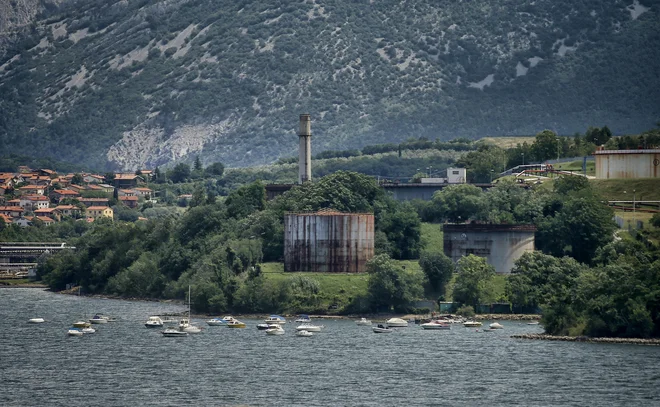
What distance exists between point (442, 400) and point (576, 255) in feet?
241

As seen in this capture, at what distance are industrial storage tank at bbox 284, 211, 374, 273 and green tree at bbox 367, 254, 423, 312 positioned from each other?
12.6 metres

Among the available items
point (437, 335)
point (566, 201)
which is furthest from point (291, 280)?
point (566, 201)

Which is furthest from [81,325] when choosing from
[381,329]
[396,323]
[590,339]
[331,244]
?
[590,339]

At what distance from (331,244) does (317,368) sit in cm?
5497

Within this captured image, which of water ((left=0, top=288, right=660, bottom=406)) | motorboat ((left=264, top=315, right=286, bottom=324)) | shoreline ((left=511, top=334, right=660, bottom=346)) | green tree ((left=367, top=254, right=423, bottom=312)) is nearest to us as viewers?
water ((left=0, top=288, right=660, bottom=406))

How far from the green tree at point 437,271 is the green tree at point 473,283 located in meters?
3.29

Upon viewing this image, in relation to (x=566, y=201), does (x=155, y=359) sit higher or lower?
lower

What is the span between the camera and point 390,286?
558 ft

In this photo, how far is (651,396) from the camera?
11638cm

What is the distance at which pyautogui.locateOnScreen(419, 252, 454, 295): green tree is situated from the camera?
6954 inches

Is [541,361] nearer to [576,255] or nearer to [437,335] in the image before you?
[437,335]

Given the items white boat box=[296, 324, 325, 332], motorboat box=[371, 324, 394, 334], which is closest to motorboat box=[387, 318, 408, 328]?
motorboat box=[371, 324, 394, 334]

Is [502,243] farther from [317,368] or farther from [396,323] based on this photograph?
[317,368]

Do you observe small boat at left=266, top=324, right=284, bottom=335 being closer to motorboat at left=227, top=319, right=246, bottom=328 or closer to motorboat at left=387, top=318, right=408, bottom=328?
motorboat at left=227, top=319, right=246, bottom=328
